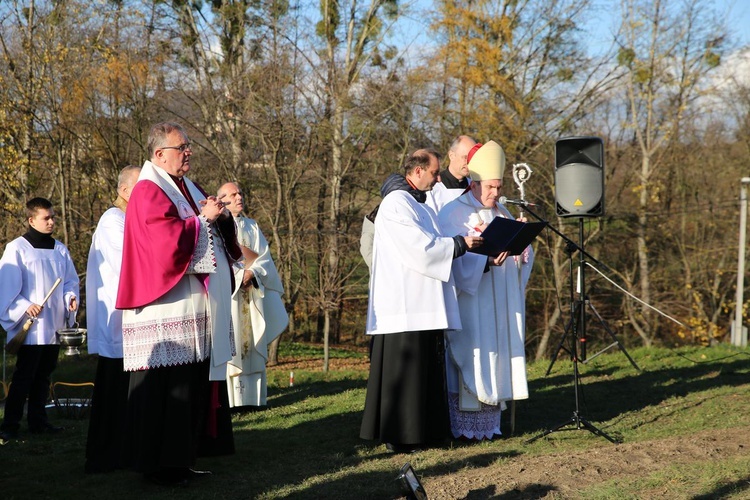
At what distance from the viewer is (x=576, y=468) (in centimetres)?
536

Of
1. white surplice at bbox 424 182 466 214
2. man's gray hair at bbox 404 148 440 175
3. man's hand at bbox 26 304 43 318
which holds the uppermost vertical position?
man's gray hair at bbox 404 148 440 175

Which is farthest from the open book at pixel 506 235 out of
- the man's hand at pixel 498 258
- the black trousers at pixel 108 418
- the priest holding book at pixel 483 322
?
the black trousers at pixel 108 418

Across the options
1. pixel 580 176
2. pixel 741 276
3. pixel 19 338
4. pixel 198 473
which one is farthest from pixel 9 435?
pixel 741 276

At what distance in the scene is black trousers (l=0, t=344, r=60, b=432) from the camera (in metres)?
7.25

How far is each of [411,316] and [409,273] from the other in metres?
0.34

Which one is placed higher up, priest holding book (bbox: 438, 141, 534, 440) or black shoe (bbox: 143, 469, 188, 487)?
priest holding book (bbox: 438, 141, 534, 440)

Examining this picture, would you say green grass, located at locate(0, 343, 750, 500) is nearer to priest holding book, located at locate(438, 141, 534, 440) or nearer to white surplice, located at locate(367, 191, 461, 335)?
priest holding book, located at locate(438, 141, 534, 440)

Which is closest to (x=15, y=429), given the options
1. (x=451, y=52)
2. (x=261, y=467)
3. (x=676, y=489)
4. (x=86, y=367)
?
(x=261, y=467)

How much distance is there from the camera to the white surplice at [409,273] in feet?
21.3

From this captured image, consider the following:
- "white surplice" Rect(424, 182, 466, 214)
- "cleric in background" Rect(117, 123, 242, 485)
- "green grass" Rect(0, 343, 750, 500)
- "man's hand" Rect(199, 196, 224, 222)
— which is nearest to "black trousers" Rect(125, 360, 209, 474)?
"cleric in background" Rect(117, 123, 242, 485)

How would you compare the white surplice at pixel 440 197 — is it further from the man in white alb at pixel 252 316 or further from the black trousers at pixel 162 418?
the black trousers at pixel 162 418

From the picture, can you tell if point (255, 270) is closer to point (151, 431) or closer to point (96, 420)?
point (96, 420)

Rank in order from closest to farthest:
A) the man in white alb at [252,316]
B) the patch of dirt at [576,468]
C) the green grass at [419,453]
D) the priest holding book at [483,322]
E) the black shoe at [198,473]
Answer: the patch of dirt at [576,468], the green grass at [419,453], the black shoe at [198,473], the priest holding book at [483,322], the man in white alb at [252,316]

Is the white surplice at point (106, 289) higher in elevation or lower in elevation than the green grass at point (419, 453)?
higher
